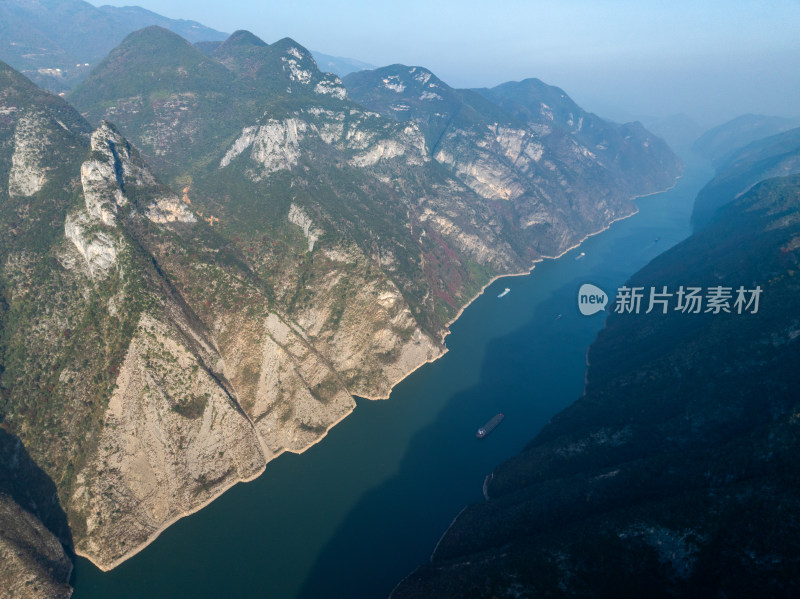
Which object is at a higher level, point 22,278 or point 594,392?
point 22,278

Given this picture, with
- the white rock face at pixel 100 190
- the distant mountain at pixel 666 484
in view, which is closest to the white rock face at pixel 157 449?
the white rock face at pixel 100 190

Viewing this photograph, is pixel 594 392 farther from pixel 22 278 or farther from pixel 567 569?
pixel 22 278

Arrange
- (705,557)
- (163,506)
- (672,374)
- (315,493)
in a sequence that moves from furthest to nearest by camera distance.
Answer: (672,374) → (315,493) → (163,506) → (705,557)

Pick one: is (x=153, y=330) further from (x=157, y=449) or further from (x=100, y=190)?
(x=100, y=190)

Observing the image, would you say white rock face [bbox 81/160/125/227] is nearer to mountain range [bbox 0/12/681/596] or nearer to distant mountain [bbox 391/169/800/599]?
mountain range [bbox 0/12/681/596]

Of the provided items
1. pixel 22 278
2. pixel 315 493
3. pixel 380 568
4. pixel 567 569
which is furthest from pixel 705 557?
pixel 22 278

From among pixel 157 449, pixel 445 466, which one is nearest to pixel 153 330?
pixel 157 449

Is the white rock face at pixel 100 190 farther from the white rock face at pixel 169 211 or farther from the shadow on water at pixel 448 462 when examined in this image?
the shadow on water at pixel 448 462
